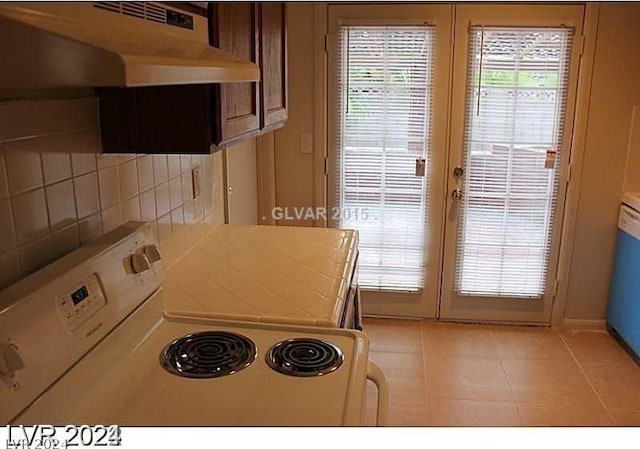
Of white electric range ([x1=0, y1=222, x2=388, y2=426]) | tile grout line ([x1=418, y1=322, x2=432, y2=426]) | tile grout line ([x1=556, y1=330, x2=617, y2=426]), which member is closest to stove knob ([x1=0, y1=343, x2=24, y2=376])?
white electric range ([x1=0, y1=222, x2=388, y2=426])

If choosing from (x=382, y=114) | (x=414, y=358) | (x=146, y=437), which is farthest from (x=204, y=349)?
(x=382, y=114)

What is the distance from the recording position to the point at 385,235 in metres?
3.54

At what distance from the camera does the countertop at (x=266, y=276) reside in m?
1.65

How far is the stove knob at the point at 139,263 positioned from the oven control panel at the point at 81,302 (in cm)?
15

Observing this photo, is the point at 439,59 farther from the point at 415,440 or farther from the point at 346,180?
the point at 415,440

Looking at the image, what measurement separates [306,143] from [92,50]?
2.71m

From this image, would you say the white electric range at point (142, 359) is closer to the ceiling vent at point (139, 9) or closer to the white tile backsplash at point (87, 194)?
the white tile backsplash at point (87, 194)

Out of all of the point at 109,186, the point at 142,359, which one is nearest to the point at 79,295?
the point at 142,359

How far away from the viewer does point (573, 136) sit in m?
3.23

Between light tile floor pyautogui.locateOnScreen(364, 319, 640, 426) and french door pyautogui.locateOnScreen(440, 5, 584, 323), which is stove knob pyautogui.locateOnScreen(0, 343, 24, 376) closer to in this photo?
light tile floor pyautogui.locateOnScreen(364, 319, 640, 426)

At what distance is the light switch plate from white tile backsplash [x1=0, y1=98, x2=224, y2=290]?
165 cm

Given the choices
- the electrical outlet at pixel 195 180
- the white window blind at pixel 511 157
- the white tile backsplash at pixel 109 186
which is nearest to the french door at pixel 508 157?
the white window blind at pixel 511 157

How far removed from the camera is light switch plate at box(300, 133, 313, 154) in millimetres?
3428

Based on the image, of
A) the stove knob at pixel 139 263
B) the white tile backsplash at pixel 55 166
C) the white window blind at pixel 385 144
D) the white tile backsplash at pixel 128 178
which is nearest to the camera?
the white tile backsplash at pixel 55 166
